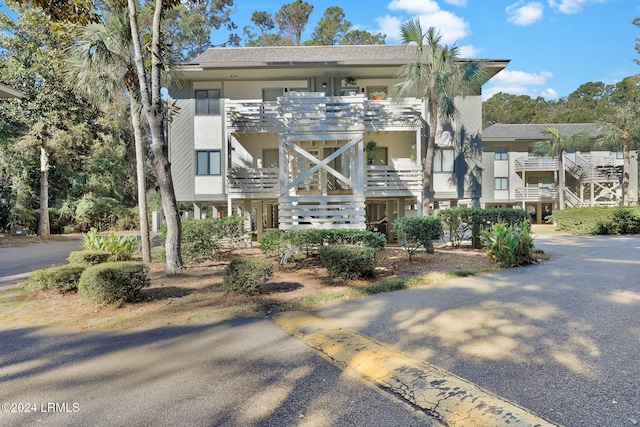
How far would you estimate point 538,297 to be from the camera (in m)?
6.45

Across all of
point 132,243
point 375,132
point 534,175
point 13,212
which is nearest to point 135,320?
point 132,243

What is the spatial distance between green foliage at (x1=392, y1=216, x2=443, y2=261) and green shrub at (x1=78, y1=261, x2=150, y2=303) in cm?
708

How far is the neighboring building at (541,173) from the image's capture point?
32.2 metres

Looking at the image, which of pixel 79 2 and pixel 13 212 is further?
pixel 13 212

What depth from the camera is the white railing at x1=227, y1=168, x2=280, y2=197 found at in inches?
604

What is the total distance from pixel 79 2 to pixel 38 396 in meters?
9.51

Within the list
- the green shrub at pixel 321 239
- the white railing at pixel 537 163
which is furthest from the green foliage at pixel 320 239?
the white railing at pixel 537 163

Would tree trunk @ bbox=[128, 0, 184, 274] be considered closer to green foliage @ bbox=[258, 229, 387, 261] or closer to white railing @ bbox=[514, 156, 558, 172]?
green foliage @ bbox=[258, 229, 387, 261]

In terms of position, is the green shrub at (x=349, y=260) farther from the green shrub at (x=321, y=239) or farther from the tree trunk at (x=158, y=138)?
the tree trunk at (x=158, y=138)

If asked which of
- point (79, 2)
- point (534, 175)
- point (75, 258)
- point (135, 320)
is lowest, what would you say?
point (135, 320)

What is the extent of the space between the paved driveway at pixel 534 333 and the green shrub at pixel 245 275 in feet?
5.01

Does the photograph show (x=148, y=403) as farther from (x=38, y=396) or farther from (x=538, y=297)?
(x=538, y=297)

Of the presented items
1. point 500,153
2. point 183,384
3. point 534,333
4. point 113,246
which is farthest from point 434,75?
point 500,153

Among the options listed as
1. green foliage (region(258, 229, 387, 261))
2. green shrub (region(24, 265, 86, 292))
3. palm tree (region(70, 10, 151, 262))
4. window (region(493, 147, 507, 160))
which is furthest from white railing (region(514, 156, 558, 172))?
green shrub (region(24, 265, 86, 292))
